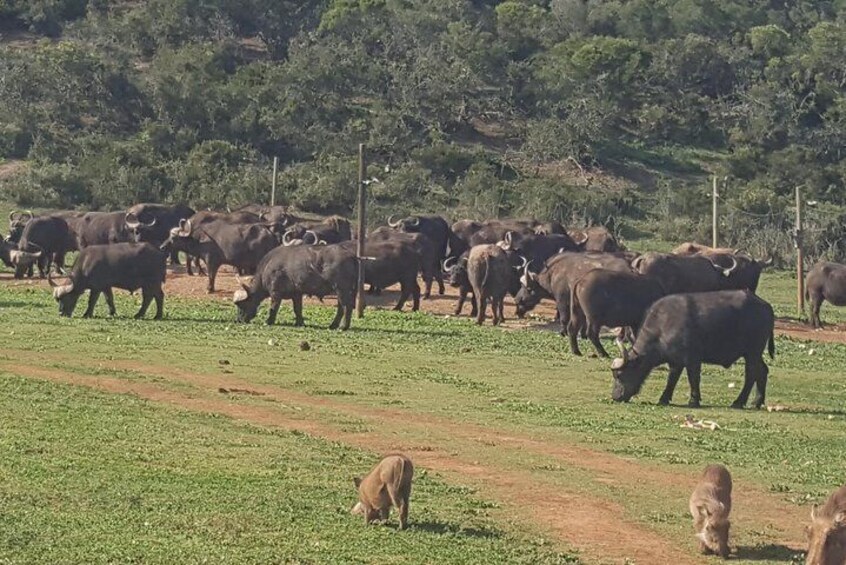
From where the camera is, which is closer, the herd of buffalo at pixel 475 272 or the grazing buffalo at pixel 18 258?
the herd of buffalo at pixel 475 272

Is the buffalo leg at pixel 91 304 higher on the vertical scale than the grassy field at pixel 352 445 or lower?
higher

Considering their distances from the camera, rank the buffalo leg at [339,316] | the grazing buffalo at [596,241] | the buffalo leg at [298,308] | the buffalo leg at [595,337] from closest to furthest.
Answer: the buffalo leg at [595,337], the buffalo leg at [339,316], the buffalo leg at [298,308], the grazing buffalo at [596,241]

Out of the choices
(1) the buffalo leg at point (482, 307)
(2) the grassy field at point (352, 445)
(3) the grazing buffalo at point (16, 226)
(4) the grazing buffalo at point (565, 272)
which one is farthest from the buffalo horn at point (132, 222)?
(4) the grazing buffalo at point (565, 272)

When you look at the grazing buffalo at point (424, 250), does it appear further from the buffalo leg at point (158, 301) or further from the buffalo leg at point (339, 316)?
the buffalo leg at point (158, 301)

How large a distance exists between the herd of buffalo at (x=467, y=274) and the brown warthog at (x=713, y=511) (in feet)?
0.10

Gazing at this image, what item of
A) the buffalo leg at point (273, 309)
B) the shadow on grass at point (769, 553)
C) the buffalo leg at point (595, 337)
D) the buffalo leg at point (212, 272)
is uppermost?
the buffalo leg at point (212, 272)

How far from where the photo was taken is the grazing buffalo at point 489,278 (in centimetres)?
3200

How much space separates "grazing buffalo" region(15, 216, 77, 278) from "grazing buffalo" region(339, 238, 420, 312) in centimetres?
843

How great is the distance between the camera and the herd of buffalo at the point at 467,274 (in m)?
22.3

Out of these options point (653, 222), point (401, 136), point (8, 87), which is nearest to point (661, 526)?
point (653, 222)

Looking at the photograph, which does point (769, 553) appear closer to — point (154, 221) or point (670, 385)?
point (670, 385)

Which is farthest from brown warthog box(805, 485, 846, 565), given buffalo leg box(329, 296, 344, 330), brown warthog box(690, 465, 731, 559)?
buffalo leg box(329, 296, 344, 330)

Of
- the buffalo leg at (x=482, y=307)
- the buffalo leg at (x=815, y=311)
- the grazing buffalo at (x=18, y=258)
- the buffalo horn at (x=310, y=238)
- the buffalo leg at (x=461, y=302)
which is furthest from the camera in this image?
the grazing buffalo at (x=18, y=258)

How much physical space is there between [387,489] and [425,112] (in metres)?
56.4
